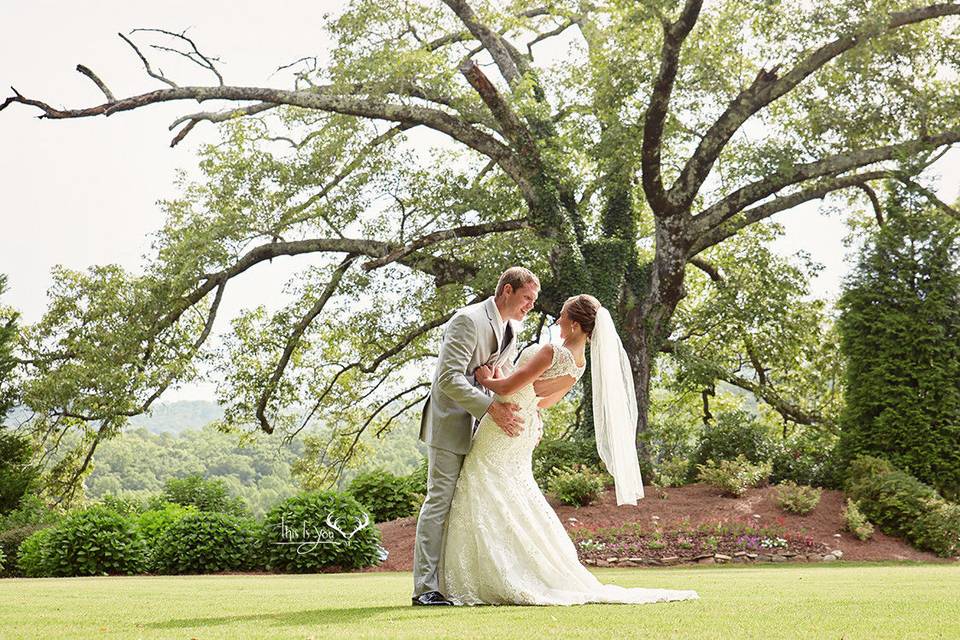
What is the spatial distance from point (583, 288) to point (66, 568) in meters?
10.1

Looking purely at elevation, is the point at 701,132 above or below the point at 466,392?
above

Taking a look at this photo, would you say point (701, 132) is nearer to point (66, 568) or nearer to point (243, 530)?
point (243, 530)

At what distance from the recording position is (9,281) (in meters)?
18.2

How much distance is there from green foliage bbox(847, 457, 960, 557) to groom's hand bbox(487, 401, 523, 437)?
354 inches

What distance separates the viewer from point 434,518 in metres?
6.50

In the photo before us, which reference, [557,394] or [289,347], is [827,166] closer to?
[289,347]

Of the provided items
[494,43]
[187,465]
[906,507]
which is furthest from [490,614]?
[187,465]

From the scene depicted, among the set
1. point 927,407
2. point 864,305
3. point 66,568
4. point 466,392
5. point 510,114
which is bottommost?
point 66,568

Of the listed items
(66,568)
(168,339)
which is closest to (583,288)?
(168,339)

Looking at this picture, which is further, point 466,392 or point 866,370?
point 866,370

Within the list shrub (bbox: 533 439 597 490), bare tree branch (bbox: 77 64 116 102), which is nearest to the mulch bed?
shrub (bbox: 533 439 597 490)

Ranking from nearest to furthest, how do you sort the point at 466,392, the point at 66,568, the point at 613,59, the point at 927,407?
1. the point at 466,392
2. the point at 66,568
3. the point at 927,407
4. the point at 613,59

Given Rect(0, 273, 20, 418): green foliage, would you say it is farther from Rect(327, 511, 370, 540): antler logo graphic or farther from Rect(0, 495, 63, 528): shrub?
Rect(327, 511, 370, 540): antler logo graphic

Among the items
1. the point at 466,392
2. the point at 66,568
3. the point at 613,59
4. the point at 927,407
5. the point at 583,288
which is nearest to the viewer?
the point at 466,392
